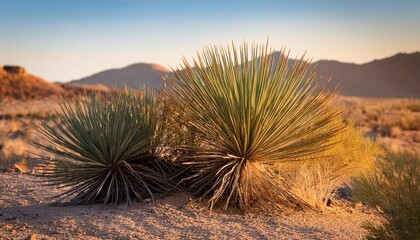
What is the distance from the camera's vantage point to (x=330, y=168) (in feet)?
30.5

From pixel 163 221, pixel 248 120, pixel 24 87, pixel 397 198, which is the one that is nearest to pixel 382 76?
pixel 24 87

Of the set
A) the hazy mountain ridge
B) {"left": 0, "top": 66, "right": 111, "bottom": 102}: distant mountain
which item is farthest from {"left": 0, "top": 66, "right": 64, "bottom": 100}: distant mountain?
the hazy mountain ridge

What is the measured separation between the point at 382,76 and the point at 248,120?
357 feet

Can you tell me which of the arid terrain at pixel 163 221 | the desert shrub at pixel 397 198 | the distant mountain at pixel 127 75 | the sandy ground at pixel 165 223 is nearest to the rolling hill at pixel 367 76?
the distant mountain at pixel 127 75

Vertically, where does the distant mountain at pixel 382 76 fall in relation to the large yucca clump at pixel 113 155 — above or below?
above

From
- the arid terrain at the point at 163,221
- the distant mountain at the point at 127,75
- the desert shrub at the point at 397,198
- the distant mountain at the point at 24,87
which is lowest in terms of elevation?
the arid terrain at the point at 163,221

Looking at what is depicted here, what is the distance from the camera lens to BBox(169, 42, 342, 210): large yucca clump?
7297mm

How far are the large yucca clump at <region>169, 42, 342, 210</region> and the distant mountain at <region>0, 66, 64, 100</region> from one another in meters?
44.9

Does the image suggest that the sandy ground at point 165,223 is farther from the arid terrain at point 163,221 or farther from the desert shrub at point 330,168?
the desert shrub at point 330,168

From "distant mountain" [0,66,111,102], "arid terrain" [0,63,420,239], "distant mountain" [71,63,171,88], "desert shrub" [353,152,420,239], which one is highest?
"distant mountain" [71,63,171,88]

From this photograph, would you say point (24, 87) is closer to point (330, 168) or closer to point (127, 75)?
point (330, 168)

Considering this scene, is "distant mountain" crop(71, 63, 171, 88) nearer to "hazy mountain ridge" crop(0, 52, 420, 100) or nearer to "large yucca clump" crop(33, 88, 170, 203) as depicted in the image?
"hazy mountain ridge" crop(0, 52, 420, 100)

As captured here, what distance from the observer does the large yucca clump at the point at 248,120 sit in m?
7.30

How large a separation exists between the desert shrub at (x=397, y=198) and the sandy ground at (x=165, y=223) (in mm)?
851
